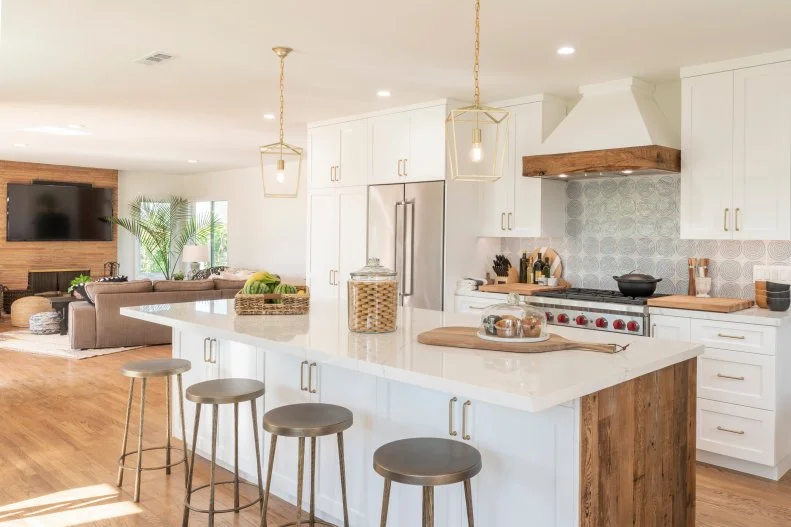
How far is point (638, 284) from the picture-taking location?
15.1ft

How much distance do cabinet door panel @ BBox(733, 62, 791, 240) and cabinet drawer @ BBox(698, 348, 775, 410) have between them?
30.7 inches

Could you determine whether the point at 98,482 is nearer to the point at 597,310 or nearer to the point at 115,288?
the point at 597,310

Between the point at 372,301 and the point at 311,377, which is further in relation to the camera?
the point at 311,377

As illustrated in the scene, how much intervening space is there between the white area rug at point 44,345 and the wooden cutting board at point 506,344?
5741 millimetres

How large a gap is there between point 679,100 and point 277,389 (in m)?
3.53

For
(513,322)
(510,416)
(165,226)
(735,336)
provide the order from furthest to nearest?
(165,226)
(735,336)
(513,322)
(510,416)

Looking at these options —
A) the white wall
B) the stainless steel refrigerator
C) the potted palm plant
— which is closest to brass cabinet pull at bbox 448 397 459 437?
the stainless steel refrigerator

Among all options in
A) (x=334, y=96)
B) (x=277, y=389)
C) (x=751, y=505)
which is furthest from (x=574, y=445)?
(x=334, y=96)

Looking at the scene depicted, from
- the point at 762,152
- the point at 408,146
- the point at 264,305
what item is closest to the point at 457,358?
the point at 264,305

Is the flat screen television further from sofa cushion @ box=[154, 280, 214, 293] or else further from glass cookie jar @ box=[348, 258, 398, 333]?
glass cookie jar @ box=[348, 258, 398, 333]

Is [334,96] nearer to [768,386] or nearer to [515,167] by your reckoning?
[515,167]

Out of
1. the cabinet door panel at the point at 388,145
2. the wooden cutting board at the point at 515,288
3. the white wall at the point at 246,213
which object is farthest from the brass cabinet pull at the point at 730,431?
the white wall at the point at 246,213

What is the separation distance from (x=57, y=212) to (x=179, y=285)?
477 centimetres

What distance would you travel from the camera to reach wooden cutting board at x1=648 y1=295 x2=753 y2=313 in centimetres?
407
